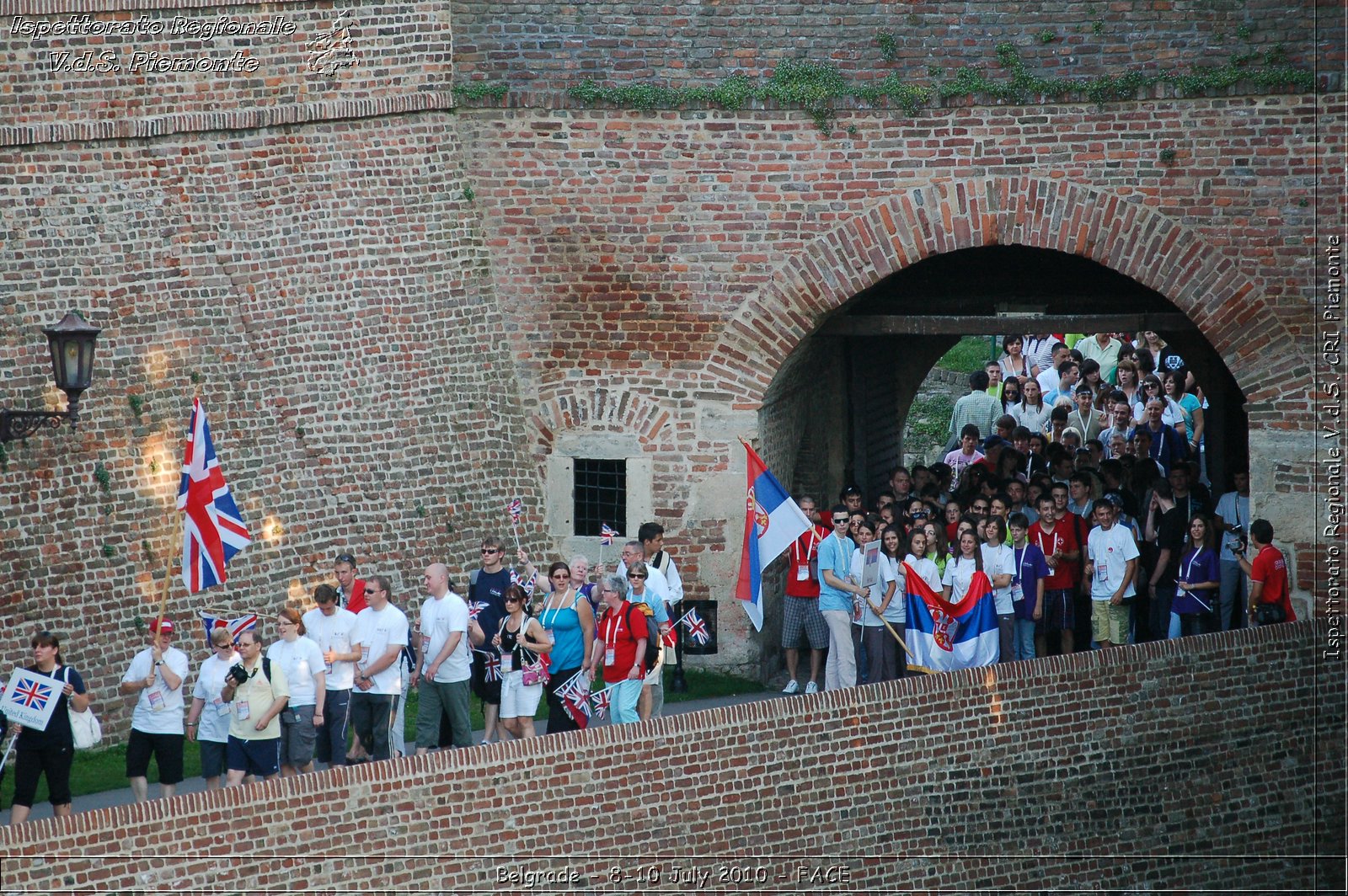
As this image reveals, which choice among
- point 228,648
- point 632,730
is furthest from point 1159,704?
point 228,648

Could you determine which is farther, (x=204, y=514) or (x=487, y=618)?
(x=487, y=618)

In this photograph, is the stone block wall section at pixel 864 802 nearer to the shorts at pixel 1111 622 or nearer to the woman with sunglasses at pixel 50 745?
the shorts at pixel 1111 622

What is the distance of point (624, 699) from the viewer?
13.1 meters

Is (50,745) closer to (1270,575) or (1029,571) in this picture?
(1029,571)

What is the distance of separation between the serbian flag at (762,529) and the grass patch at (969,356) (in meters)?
14.4

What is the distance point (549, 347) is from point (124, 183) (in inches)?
150

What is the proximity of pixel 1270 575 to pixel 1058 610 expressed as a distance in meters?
1.67

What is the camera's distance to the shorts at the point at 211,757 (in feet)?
40.5

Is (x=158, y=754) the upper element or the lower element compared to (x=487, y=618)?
lower

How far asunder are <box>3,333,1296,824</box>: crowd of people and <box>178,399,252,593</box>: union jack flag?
0.71 metres

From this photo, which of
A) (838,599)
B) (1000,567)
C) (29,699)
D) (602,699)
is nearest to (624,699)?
(602,699)

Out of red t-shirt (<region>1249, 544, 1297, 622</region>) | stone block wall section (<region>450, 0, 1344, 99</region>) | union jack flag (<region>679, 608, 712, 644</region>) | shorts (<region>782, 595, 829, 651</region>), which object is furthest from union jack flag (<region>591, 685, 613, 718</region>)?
stone block wall section (<region>450, 0, 1344, 99</region>)

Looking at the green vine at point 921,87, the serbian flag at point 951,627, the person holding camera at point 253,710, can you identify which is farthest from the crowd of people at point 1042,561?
the person holding camera at point 253,710

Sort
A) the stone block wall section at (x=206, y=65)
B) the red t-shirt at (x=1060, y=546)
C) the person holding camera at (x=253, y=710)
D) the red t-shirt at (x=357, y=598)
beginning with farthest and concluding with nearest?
the red t-shirt at (x=1060, y=546)
the stone block wall section at (x=206, y=65)
the red t-shirt at (x=357, y=598)
the person holding camera at (x=253, y=710)
